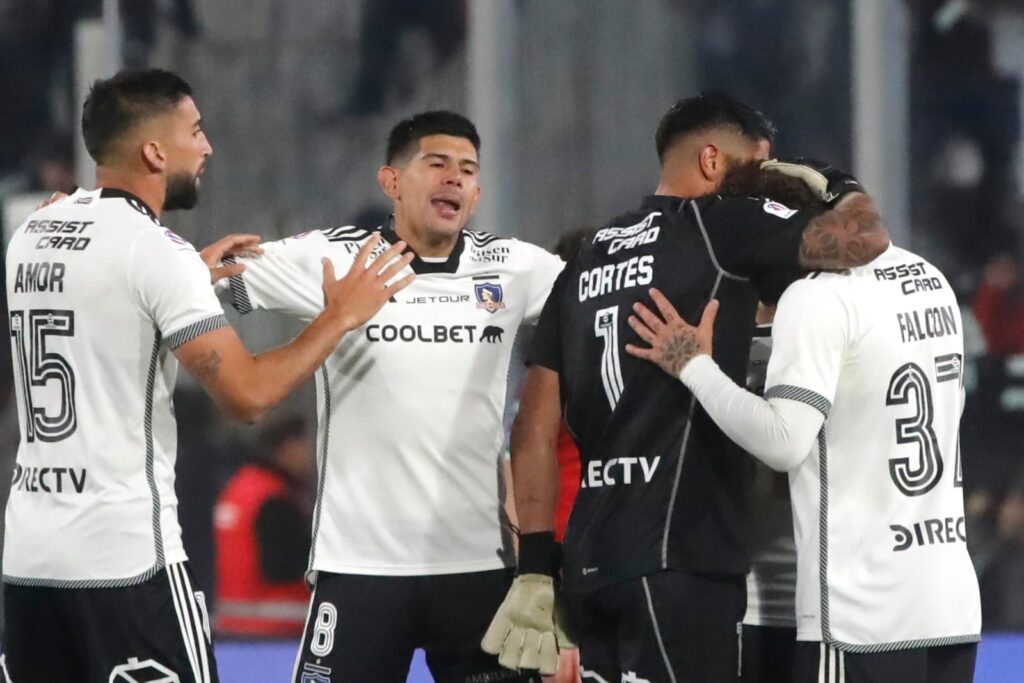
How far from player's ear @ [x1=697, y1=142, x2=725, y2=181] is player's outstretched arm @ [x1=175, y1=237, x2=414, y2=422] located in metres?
0.74

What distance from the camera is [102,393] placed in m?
2.96

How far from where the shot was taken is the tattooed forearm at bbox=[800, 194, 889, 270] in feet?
9.53

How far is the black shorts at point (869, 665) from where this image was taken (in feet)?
9.43

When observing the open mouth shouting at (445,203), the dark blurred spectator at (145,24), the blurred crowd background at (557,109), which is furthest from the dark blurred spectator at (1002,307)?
the open mouth shouting at (445,203)

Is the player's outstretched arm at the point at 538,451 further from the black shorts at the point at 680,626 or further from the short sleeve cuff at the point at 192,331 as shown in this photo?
the short sleeve cuff at the point at 192,331

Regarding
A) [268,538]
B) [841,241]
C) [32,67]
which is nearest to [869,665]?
[841,241]

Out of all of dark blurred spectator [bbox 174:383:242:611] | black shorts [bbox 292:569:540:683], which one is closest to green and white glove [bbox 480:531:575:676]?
black shorts [bbox 292:569:540:683]

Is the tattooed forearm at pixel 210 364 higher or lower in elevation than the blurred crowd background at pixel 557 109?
lower

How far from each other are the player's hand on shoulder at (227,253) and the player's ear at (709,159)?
0.99m

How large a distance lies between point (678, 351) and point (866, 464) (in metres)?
0.40

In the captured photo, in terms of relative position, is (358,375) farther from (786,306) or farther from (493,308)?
(786,306)

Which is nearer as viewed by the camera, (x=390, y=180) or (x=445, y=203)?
(x=445, y=203)

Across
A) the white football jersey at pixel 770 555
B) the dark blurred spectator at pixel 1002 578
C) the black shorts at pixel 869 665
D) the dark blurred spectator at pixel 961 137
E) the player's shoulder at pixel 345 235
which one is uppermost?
the dark blurred spectator at pixel 961 137

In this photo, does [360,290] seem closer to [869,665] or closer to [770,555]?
[770,555]
